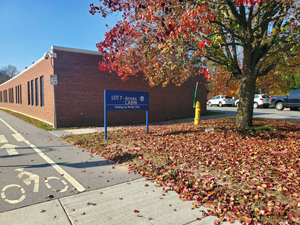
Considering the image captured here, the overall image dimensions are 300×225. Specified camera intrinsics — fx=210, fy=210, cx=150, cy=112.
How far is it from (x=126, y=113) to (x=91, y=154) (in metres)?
8.35

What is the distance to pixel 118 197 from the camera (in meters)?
3.83

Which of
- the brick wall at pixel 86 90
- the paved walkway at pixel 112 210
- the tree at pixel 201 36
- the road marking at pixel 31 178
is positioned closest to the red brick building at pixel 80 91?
the brick wall at pixel 86 90

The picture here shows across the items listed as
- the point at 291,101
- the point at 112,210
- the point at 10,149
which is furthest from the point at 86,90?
the point at 291,101

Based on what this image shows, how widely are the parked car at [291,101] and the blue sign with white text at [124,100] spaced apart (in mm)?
Result: 19993

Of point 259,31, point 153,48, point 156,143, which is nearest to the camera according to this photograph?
point 156,143

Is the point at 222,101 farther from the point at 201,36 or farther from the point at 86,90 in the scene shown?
the point at 201,36

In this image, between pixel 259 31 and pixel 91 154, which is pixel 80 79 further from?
pixel 259 31

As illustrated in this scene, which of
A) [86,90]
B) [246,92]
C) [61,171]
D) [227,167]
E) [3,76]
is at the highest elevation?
[3,76]

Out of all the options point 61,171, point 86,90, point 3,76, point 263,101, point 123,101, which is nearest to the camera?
point 61,171

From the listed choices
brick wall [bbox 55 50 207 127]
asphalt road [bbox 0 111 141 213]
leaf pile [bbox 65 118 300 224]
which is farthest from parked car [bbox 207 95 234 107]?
asphalt road [bbox 0 111 141 213]

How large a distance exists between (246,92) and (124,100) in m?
5.16

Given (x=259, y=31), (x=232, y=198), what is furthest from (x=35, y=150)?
(x=259, y=31)

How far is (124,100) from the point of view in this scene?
28.8ft

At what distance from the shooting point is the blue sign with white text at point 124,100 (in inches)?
328
